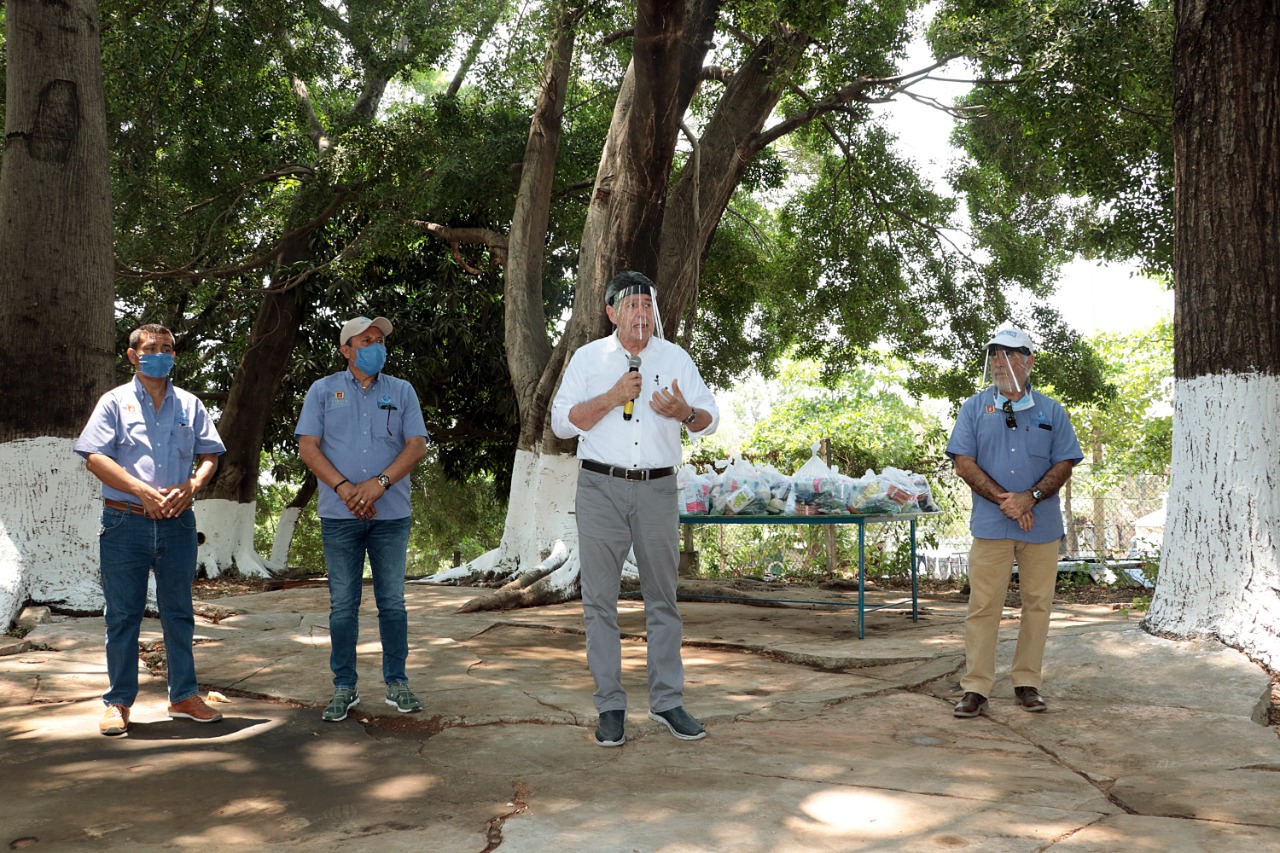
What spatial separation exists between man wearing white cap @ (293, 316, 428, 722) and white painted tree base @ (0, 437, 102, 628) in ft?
10.1

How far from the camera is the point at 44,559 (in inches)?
277

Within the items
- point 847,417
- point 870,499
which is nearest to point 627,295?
point 870,499

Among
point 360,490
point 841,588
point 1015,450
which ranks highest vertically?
point 1015,450

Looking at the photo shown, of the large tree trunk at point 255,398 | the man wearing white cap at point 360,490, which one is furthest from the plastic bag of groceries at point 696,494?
the large tree trunk at point 255,398

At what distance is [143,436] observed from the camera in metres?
4.70

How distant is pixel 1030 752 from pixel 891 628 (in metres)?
3.36

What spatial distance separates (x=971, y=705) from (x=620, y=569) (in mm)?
1815

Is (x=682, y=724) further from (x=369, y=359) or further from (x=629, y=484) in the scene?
(x=369, y=359)

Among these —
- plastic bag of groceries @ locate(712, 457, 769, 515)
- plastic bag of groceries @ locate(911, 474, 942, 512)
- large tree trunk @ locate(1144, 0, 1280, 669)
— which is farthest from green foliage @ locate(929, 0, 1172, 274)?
plastic bag of groceries @ locate(712, 457, 769, 515)

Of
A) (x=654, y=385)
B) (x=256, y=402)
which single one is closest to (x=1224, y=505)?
(x=654, y=385)

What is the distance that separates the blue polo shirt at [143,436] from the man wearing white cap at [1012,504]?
353 centimetres

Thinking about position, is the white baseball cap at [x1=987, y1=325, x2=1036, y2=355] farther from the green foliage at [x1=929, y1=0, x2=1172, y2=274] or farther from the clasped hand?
the green foliage at [x1=929, y1=0, x2=1172, y2=274]

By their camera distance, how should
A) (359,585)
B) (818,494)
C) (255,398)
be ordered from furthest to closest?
(255,398) → (818,494) → (359,585)

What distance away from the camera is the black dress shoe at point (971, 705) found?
16.0 ft
